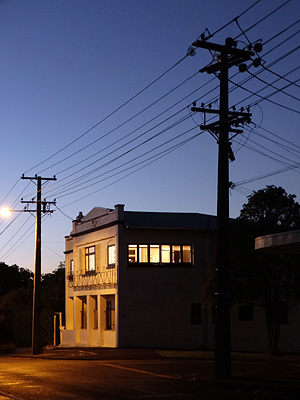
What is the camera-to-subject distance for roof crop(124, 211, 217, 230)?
4003cm

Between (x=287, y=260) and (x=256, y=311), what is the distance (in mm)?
10546

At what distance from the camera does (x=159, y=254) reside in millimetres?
40219

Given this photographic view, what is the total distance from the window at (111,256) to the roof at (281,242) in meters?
18.6

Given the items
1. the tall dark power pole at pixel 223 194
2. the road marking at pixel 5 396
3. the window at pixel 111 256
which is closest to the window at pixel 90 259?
the window at pixel 111 256

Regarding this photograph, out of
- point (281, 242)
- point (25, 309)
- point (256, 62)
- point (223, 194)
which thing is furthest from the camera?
point (25, 309)

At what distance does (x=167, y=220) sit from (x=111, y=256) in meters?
3.90

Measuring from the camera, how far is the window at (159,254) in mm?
39750

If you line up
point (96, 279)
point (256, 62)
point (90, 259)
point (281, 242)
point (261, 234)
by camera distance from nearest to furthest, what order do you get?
1. point (281, 242)
2. point (256, 62)
3. point (261, 234)
4. point (96, 279)
5. point (90, 259)

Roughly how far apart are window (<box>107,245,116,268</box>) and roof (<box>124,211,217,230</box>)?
1902 mm

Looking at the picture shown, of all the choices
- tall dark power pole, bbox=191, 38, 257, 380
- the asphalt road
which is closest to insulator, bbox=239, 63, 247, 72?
tall dark power pole, bbox=191, 38, 257, 380

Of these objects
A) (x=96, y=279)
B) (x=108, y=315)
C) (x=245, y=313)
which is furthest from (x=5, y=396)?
(x=96, y=279)

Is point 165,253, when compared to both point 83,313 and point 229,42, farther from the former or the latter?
point 229,42

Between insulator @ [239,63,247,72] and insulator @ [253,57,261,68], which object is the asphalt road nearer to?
insulator @ [239,63,247,72]

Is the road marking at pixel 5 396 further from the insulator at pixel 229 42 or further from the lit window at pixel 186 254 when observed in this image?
the lit window at pixel 186 254
